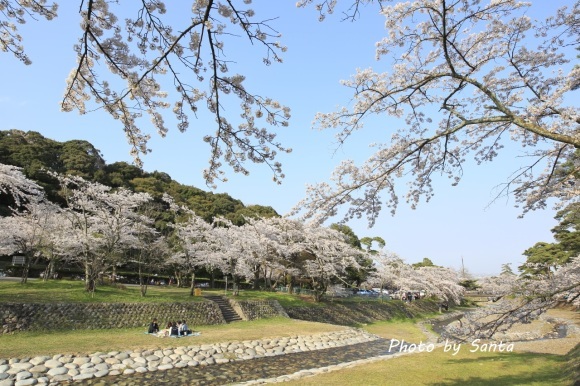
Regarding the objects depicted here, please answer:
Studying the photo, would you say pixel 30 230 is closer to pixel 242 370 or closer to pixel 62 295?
pixel 62 295

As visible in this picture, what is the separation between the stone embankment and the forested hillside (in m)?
17.1

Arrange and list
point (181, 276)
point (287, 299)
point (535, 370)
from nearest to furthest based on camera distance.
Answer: point (535, 370)
point (287, 299)
point (181, 276)

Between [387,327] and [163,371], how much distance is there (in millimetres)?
17746

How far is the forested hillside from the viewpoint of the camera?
3033cm

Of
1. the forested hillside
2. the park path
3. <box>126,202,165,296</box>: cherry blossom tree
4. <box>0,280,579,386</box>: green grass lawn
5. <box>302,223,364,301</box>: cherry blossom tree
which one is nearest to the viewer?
<box>0,280,579,386</box>: green grass lawn

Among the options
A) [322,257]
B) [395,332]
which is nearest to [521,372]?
[395,332]

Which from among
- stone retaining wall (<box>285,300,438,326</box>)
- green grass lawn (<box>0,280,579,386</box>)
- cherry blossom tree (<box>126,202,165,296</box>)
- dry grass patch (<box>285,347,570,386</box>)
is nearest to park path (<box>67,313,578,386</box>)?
dry grass patch (<box>285,347,570,386</box>)

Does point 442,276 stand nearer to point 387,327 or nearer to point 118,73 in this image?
point 387,327

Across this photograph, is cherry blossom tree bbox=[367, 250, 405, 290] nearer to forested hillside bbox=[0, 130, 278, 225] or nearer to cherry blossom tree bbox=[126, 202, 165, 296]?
forested hillside bbox=[0, 130, 278, 225]

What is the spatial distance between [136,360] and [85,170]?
28978 millimetres

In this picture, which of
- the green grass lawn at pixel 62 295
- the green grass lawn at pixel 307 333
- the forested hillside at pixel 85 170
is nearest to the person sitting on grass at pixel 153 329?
the green grass lawn at pixel 307 333

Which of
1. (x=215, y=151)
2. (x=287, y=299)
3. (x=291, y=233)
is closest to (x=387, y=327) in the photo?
(x=287, y=299)

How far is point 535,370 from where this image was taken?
29.5ft

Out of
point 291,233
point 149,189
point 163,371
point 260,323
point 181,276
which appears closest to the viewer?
point 163,371
